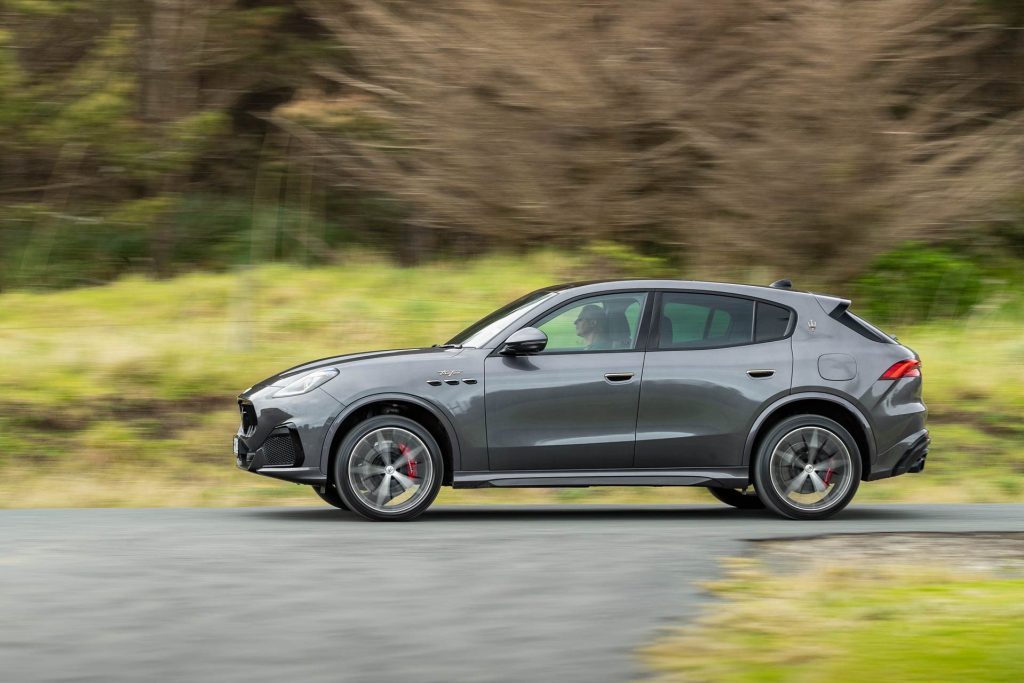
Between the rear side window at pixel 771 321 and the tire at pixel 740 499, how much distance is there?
4.81 ft

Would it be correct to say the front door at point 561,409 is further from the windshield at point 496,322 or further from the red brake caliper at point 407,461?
the red brake caliper at point 407,461

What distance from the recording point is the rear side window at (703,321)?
10523mm

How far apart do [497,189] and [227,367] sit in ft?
16.9

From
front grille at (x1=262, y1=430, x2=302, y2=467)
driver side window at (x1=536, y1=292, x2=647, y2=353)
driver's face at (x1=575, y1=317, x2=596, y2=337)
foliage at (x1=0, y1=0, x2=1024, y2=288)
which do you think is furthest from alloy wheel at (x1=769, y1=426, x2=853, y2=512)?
foliage at (x1=0, y1=0, x2=1024, y2=288)

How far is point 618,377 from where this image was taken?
10.3 m

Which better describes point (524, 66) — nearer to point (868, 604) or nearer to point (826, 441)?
point (826, 441)

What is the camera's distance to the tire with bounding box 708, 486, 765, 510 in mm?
11695

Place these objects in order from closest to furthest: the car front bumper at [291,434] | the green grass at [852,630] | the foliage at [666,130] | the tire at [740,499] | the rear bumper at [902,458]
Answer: the green grass at [852,630]
the car front bumper at [291,434]
the rear bumper at [902,458]
the tire at [740,499]
the foliage at [666,130]

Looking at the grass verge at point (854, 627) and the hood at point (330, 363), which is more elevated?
the hood at point (330, 363)

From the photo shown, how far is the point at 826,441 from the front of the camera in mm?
10523

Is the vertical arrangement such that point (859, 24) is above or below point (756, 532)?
above

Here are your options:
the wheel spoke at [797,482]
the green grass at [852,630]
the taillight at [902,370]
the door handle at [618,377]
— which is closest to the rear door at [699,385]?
the door handle at [618,377]

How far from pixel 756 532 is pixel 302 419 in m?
2.99

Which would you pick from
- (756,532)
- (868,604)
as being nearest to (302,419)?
(756,532)
